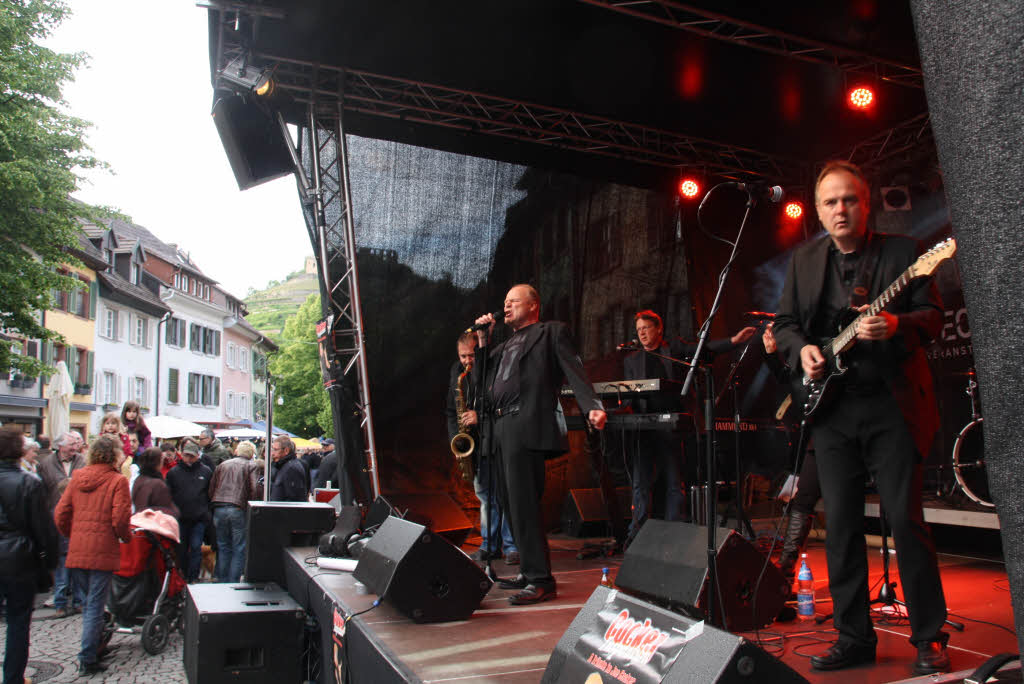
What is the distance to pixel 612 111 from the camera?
27.6 feet

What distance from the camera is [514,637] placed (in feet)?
10.5

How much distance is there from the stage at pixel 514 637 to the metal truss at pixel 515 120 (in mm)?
5045

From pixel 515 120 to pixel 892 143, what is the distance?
14.6ft

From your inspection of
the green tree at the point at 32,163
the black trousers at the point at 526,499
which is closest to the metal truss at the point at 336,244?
the black trousers at the point at 526,499

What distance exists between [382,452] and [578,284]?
A: 322 cm

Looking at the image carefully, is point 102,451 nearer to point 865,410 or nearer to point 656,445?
point 656,445

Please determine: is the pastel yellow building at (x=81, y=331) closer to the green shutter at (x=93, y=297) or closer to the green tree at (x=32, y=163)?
the green shutter at (x=93, y=297)

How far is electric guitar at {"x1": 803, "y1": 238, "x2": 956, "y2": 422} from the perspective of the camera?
2.54 metres

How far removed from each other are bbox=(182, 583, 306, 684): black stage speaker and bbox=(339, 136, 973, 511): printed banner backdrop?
146 inches

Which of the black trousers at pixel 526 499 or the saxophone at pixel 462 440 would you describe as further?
the saxophone at pixel 462 440

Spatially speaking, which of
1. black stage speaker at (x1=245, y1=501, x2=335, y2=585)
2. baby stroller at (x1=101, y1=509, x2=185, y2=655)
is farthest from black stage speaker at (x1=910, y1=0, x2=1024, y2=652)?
baby stroller at (x1=101, y1=509, x2=185, y2=655)

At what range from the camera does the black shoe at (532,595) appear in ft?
12.8

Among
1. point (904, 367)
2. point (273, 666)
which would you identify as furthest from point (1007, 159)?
point (273, 666)

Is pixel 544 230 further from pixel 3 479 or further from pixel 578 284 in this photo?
pixel 3 479
